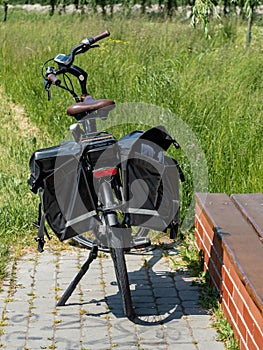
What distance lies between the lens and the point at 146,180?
4641 mm

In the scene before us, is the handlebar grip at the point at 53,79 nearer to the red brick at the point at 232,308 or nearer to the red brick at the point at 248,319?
the red brick at the point at 232,308

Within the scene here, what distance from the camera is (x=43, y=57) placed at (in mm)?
12148

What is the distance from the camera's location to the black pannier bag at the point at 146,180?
4629 mm

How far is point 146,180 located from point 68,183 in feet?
1.55

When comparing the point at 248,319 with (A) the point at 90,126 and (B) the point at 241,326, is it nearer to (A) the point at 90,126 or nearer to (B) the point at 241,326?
(B) the point at 241,326

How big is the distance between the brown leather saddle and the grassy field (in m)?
1.52

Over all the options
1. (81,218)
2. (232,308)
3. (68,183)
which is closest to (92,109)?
(68,183)

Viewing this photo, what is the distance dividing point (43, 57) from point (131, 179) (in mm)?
7877

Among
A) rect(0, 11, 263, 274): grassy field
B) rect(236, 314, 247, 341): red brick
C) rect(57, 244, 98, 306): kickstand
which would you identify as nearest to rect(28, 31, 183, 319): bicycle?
rect(57, 244, 98, 306): kickstand

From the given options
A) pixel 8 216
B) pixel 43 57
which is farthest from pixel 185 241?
pixel 43 57

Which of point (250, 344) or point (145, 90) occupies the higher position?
point (250, 344)

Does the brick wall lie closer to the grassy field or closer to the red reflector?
the red reflector

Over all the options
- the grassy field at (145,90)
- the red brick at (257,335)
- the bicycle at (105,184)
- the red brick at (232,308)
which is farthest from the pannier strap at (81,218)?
the red brick at (257,335)

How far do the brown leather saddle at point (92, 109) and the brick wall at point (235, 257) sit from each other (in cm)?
107
